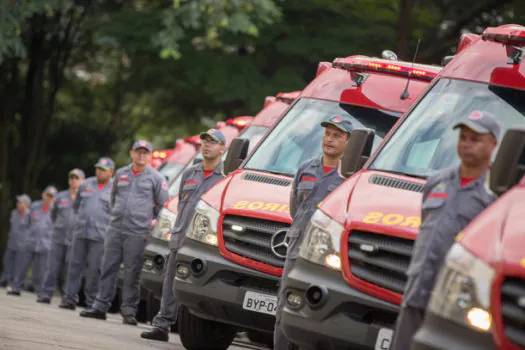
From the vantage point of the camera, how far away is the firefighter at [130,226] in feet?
51.0

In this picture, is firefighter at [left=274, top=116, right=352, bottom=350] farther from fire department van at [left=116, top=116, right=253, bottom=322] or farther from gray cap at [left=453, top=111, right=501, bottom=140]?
fire department van at [left=116, top=116, right=253, bottom=322]

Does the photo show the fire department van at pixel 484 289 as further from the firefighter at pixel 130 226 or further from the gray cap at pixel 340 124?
the firefighter at pixel 130 226

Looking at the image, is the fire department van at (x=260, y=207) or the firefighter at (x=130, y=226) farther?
the firefighter at (x=130, y=226)

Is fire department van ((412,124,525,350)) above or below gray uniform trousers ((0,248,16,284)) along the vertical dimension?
above

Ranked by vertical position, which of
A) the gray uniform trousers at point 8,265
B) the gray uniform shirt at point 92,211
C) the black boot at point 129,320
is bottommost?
the gray uniform trousers at point 8,265

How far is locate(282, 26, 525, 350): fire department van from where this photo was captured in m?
8.48

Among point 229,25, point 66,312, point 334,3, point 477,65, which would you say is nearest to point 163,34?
point 229,25

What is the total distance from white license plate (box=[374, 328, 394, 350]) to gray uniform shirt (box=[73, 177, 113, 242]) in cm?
978

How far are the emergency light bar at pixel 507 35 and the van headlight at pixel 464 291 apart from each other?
11.0ft

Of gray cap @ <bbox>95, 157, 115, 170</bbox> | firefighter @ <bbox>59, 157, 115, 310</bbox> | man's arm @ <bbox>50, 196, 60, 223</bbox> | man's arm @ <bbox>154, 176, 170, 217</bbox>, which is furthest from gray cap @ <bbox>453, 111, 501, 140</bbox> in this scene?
man's arm @ <bbox>50, 196, 60, 223</bbox>

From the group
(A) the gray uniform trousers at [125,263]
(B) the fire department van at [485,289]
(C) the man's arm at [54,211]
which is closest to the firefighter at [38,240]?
(C) the man's arm at [54,211]

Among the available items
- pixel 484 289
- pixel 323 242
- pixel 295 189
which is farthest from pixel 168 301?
pixel 484 289

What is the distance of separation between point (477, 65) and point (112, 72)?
97.8ft

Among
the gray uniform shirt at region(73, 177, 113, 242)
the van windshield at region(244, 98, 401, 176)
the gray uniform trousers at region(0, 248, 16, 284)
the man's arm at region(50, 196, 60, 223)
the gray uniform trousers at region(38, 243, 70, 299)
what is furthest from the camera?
the gray uniform trousers at region(0, 248, 16, 284)
